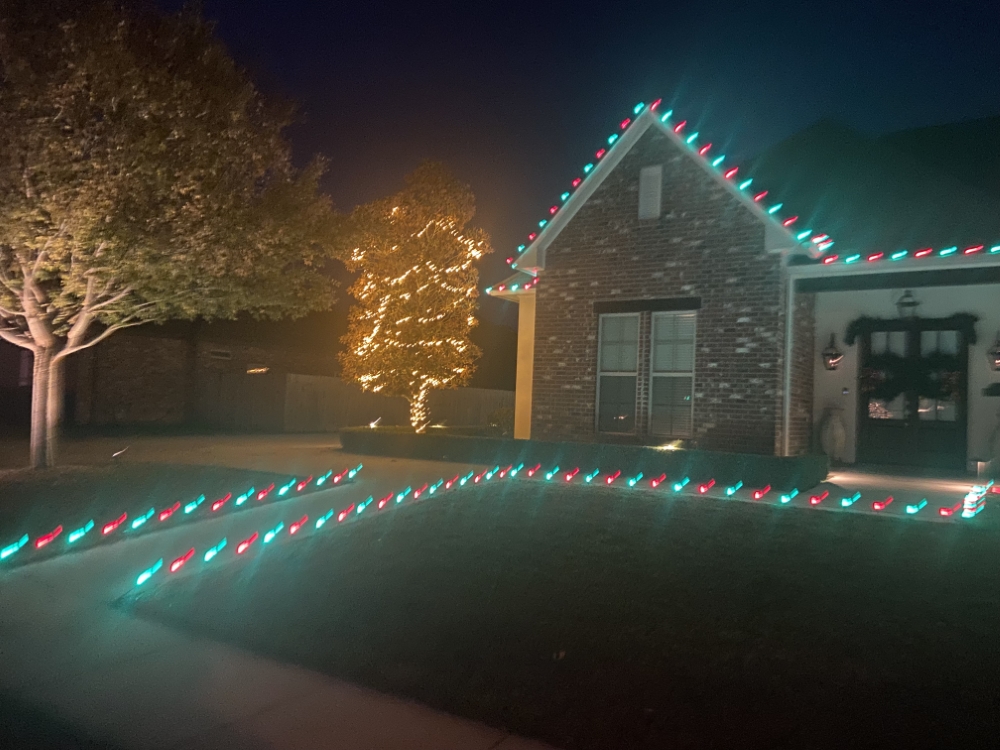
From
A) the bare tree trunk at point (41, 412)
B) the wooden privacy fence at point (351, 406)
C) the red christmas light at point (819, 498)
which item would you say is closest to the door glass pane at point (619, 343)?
the red christmas light at point (819, 498)

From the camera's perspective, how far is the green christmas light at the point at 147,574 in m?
6.12

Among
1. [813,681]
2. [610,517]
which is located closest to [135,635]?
[813,681]

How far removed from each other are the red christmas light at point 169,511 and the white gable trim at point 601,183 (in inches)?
276

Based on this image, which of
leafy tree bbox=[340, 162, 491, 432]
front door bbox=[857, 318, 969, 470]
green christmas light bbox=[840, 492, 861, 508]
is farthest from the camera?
leafy tree bbox=[340, 162, 491, 432]

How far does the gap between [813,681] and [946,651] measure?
944 mm

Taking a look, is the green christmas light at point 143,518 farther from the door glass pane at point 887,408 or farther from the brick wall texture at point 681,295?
the door glass pane at point 887,408

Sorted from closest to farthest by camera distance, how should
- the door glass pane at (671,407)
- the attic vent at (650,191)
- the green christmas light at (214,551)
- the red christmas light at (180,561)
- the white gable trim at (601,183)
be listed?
1. the red christmas light at (180,561)
2. the green christmas light at (214,551)
3. the white gable trim at (601,183)
4. the door glass pane at (671,407)
5. the attic vent at (650,191)

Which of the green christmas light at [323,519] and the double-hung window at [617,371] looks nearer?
the green christmas light at [323,519]

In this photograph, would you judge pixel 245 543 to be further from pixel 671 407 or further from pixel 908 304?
pixel 908 304

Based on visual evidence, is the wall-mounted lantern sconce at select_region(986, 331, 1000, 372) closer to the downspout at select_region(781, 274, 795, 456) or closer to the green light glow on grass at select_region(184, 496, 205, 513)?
the downspout at select_region(781, 274, 795, 456)

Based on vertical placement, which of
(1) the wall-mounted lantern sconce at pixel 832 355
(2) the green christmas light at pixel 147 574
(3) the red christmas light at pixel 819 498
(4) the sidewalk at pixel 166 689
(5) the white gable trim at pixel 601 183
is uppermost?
(5) the white gable trim at pixel 601 183

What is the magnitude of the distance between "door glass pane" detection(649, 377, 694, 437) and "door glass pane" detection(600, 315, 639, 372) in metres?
0.56

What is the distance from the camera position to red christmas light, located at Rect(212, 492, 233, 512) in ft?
28.8

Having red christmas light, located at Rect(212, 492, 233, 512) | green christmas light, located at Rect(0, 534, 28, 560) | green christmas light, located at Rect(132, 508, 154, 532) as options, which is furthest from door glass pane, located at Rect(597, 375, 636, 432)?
green christmas light, located at Rect(0, 534, 28, 560)
